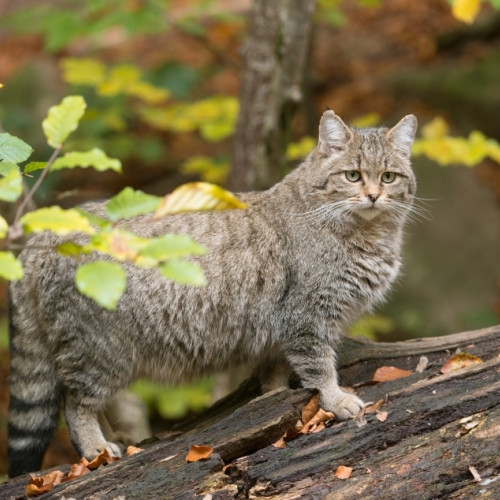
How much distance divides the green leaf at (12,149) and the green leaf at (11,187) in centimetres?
51

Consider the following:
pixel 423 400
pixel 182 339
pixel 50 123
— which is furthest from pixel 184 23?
pixel 50 123

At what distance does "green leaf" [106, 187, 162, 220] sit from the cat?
2.20 metres

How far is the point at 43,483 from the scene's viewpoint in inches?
165

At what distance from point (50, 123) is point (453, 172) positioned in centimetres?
869

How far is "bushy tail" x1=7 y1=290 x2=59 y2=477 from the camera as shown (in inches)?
186

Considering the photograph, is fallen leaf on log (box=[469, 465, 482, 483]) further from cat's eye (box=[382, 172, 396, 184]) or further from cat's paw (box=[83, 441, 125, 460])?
cat's paw (box=[83, 441, 125, 460])

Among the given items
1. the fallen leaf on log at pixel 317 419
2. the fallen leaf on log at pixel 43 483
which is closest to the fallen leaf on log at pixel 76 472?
the fallen leaf on log at pixel 43 483

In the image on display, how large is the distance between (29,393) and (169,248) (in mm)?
2937

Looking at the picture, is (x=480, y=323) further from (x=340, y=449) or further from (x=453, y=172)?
(x=340, y=449)

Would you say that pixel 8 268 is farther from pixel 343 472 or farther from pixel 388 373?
pixel 388 373

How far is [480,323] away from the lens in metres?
9.13

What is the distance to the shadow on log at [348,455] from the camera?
12.0 ft

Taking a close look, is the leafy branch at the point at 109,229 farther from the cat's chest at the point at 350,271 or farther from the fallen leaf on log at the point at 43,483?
the cat's chest at the point at 350,271

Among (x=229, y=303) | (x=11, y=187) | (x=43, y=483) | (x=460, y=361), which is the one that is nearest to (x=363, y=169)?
(x=229, y=303)
